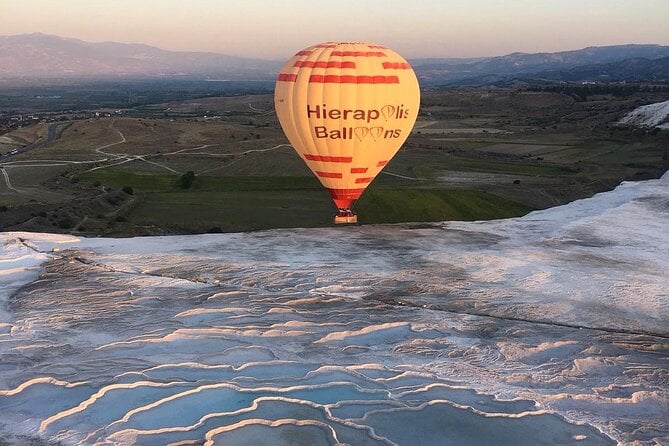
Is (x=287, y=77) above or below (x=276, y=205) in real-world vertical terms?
above

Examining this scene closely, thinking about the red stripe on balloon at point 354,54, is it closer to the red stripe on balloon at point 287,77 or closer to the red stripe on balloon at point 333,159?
the red stripe on balloon at point 287,77

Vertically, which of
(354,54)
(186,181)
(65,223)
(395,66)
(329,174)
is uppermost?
(354,54)

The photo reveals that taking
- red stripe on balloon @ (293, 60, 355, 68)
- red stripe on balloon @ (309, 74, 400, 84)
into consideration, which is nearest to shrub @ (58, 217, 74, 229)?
red stripe on balloon @ (293, 60, 355, 68)

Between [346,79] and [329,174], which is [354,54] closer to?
[346,79]

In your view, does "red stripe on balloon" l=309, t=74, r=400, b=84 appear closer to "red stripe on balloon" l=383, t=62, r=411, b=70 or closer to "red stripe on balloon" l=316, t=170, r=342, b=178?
"red stripe on balloon" l=383, t=62, r=411, b=70

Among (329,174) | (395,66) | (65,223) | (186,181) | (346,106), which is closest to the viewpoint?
(346,106)

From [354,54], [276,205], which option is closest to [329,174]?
[354,54]

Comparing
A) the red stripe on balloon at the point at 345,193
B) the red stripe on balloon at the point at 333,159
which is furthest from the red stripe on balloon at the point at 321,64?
the red stripe on balloon at the point at 345,193
